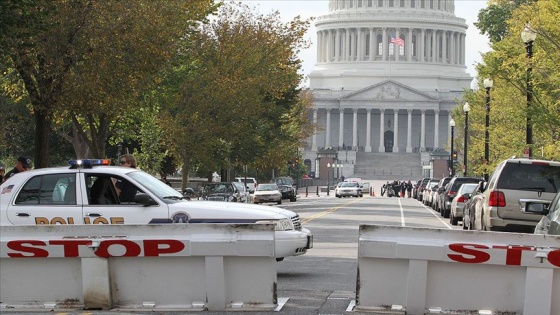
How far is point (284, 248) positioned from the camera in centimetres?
1700

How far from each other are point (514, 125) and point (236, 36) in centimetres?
1249

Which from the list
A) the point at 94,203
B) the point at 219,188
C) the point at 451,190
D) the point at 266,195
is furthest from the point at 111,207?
the point at 266,195

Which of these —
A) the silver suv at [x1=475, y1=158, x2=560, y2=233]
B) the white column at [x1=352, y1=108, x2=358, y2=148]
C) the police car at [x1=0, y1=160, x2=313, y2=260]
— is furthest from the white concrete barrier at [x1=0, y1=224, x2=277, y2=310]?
the white column at [x1=352, y1=108, x2=358, y2=148]

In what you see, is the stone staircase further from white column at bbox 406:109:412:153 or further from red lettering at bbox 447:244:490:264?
red lettering at bbox 447:244:490:264

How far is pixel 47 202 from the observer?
53.7ft

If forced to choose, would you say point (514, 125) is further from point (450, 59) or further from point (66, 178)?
point (450, 59)

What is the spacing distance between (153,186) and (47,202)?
1400 mm

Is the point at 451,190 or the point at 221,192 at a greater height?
the point at 451,190

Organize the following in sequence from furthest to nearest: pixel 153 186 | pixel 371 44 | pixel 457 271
Answer: pixel 371 44
pixel 153 186
pixel 457 271

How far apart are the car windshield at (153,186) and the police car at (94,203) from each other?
0.06 ft

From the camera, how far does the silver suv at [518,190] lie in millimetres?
22609

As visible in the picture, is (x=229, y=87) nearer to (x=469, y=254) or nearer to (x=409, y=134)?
(x=469, y=254)

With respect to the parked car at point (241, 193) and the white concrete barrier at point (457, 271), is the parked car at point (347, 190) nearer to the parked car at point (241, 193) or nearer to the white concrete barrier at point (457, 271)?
the parked car at point (241, 193)

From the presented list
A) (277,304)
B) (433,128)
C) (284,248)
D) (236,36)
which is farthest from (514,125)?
(433,128)
